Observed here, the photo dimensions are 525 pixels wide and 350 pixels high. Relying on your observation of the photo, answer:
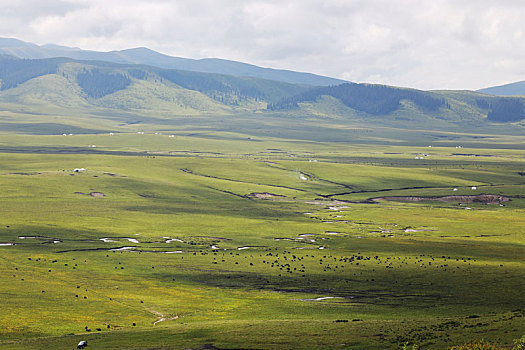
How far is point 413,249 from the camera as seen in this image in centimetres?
11925

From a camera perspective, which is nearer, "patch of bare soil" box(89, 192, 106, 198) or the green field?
the green field

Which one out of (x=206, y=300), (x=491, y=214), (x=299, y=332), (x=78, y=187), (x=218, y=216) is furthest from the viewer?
(x=78, y=187)

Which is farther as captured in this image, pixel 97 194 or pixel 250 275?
pixel 97 194

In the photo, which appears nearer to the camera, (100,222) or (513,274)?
(513,274)

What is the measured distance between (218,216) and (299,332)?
101 meters

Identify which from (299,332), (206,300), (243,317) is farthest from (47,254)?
(299,332)

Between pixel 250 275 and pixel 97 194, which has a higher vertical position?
pixel 250 275

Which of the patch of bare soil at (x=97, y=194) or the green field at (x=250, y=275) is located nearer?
the green field at (x=250, y=275)

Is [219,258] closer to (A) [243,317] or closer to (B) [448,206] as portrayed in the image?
(A) [243,317]

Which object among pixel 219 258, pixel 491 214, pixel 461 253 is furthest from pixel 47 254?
pixel 491 214

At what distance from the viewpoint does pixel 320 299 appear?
83062mm

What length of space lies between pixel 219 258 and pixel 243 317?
38145mm

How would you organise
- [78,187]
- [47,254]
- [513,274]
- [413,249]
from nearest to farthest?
[513,274]
[47,254]
[413,249]
[78,187]

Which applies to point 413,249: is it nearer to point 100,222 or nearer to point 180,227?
point 180,227
